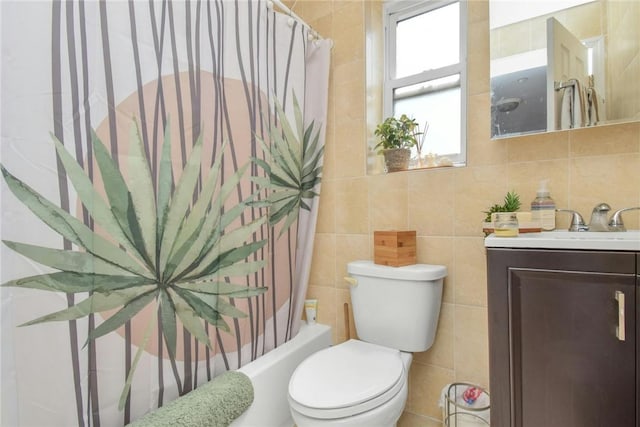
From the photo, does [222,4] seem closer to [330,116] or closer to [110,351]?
[330,116]

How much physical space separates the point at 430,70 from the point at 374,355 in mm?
1373

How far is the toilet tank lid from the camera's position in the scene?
127 cm

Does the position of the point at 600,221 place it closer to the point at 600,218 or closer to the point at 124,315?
the point at 600,218

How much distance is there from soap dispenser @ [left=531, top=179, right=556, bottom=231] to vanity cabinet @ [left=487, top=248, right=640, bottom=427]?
0.41 metres

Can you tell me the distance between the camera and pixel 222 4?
46.3 inches

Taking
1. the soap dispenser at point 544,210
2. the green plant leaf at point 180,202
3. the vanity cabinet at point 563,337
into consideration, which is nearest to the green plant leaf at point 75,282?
the green plant leaf at point 180,202

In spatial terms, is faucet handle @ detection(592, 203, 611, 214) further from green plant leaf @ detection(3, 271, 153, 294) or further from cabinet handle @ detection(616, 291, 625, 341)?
green plant leaf @ detection(3, 271, 153, 294)

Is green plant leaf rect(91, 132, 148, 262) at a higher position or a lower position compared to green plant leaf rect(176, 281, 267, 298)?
higher

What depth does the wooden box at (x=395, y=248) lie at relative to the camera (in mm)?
1359

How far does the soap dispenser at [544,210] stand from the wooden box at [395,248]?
45 centimetres

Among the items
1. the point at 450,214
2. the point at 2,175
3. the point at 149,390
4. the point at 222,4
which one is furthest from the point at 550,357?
the point at 222,4

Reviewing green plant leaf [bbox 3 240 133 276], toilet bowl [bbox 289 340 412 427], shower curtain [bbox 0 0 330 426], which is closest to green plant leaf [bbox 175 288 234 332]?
shower curtain [bbox 0 0 330 426]

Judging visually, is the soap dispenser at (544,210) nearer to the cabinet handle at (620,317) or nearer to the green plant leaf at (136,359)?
the cabinet handle at (620,317)

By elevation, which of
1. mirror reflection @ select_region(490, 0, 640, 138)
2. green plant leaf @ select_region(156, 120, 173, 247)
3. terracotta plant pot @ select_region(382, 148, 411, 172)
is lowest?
green plant leaf @ select_region(156, 120, 173, 247)
